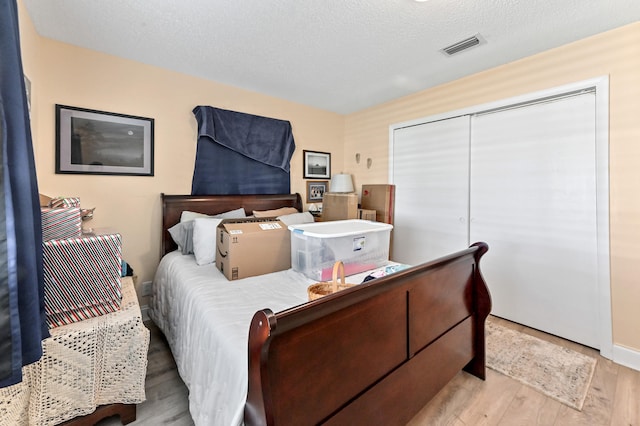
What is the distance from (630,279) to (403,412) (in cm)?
205

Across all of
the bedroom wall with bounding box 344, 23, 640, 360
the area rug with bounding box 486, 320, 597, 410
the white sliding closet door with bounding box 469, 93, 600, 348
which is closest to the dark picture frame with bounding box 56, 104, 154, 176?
the white sliding closet door with bounding box 469, 93, 600, 348

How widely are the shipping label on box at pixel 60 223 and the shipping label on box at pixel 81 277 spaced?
5cm

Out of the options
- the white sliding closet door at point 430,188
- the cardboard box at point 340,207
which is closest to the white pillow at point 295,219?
the cardboard box at point 340,207

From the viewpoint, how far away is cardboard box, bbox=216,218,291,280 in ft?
6.41

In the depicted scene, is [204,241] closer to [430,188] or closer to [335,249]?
[335,249]

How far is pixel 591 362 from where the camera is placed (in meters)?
2.07

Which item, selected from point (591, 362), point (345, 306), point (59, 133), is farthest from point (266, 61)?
point (591, 362)

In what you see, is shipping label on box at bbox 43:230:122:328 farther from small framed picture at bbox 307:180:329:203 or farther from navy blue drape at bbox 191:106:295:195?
small framed picture at bbox 307:180:329:203

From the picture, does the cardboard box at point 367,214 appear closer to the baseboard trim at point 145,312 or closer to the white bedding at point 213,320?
the white bedding at point 213,320

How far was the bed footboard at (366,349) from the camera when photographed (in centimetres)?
89

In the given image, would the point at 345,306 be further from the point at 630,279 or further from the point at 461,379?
the point at 630,279

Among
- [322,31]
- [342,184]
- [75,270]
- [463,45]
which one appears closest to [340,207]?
[342,184]

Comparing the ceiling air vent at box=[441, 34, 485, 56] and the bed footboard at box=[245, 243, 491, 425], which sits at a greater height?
the ceiling air vent at box=[441, 34, 485, 56]

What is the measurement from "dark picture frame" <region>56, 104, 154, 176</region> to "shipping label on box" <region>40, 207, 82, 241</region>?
3.81ft
